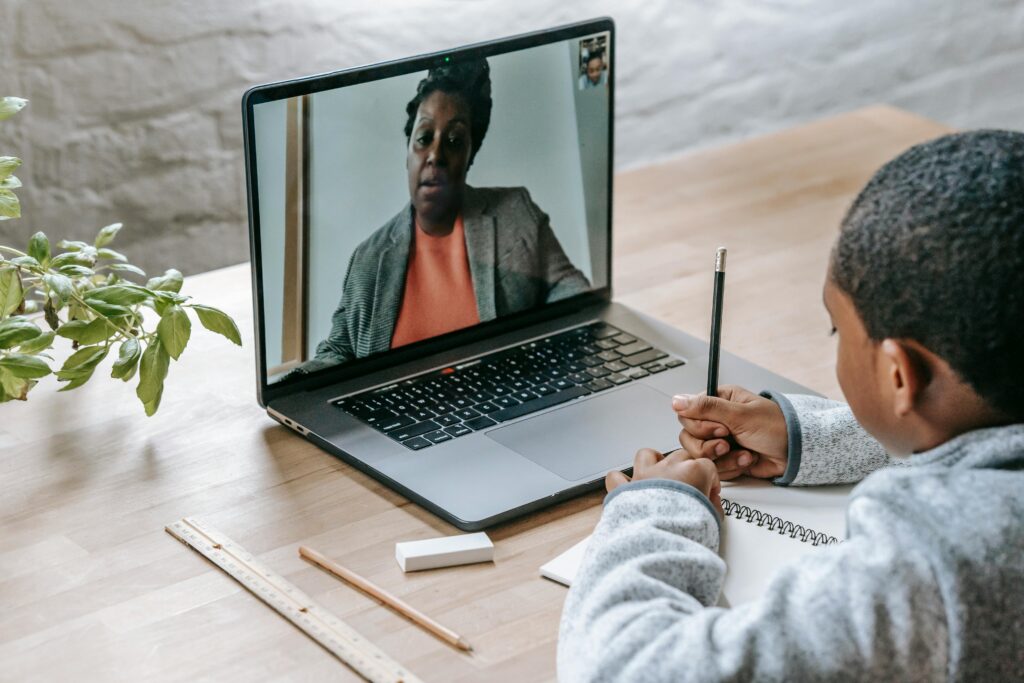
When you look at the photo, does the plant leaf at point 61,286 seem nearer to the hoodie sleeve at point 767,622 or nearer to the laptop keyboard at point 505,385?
the laptop keyboard at point 505,385

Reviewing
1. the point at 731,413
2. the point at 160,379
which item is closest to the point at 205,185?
the point at 160,379

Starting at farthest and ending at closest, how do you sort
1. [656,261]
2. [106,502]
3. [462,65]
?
[656,261] < [462,65] < [106,502]

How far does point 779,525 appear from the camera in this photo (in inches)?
38.7

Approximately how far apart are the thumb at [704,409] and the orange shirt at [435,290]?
28cm

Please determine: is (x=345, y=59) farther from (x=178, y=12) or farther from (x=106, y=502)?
(x=106, y=502)

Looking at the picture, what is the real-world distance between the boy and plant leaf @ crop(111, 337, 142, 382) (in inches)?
19.3

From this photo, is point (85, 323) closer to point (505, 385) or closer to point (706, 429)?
point (505, 385)

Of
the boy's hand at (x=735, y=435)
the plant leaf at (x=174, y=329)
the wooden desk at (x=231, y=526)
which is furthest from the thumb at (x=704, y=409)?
the plant leaf at (x=174, y=329)

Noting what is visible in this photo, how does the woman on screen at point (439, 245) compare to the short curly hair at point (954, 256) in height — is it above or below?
below

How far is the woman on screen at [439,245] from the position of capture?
1.19m

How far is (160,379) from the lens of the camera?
1.12 metres

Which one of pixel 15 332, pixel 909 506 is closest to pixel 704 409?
pixel 909 506

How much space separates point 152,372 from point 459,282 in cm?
31

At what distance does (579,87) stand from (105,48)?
1.01 meters
